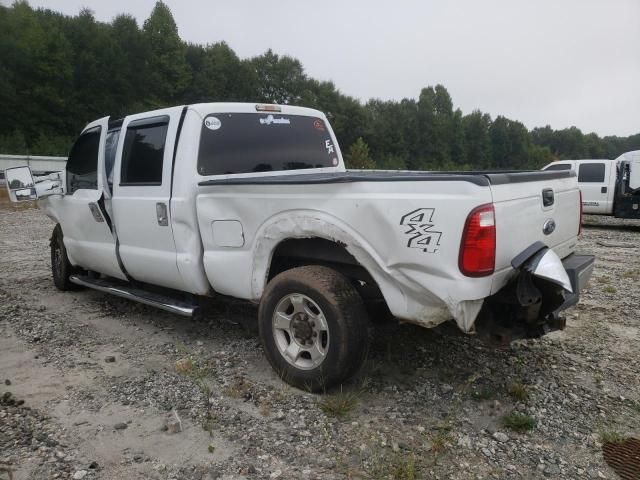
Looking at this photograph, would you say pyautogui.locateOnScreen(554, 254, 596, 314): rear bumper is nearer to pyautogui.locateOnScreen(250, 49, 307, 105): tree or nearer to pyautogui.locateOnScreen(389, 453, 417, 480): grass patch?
pyautogui.locateOnScreen(389, 453, 417, 480): grass patch

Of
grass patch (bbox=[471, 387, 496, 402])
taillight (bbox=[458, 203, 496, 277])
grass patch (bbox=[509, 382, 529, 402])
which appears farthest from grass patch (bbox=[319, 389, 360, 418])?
taillight (bbox=[458, 203, 496, 277])

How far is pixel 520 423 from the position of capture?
3035mm

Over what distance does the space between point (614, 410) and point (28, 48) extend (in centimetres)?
6223

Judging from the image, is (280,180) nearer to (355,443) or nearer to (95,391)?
(355,443)

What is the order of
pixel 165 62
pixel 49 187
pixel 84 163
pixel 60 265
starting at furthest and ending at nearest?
pixel 165 62 → pixel 60 265 → pixel 49 187 → pixel 84 163

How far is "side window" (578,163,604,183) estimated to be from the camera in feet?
45.3

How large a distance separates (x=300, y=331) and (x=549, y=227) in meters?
1.77

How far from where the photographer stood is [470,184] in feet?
8.98

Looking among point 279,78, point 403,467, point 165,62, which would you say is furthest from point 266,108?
point 279,78

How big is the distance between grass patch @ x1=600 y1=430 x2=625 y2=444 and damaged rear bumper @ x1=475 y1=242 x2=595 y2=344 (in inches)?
25.3

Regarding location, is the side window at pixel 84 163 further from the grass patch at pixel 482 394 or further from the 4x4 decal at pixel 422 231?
the grass patch at pixel 482 394

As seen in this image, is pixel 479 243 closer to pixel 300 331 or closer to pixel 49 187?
pixel 300 331

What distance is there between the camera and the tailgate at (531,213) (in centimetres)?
284

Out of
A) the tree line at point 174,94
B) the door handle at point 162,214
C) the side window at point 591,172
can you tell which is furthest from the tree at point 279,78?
the door handle at point 162,214
